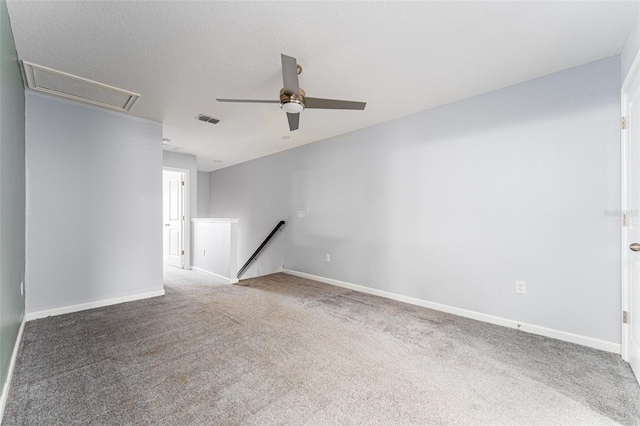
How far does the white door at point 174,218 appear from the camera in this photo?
18.5ft

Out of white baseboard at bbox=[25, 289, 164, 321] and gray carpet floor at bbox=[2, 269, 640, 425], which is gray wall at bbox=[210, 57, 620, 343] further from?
white baseboard at bbox=[25, 289, 164, 321]

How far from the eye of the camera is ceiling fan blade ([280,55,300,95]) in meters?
1.77

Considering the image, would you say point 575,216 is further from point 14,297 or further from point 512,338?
point 14,297

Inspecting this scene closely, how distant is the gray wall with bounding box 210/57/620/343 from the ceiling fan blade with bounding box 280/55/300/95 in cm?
200

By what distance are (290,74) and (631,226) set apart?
8.75 ft

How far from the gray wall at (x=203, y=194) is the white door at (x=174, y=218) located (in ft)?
4.83

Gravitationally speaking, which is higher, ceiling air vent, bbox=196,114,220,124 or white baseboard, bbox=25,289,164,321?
ceiling air vent, bbox=196,114,220,124

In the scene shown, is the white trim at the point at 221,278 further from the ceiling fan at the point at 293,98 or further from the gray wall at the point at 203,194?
the ceiling fan at the point at 293,98

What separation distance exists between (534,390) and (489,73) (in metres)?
Answer: 2.50

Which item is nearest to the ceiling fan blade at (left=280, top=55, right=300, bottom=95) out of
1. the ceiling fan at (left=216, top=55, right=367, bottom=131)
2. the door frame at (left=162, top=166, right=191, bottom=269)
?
the ceiling fan at (left=216, top=55, right=367, bottom=131)

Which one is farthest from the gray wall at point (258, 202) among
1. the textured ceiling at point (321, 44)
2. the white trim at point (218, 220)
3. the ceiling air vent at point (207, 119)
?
the textured ceiling at point (321, 44)

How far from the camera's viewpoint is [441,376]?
189 centimetres

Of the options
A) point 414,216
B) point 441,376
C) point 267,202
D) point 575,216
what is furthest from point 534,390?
point 267,202

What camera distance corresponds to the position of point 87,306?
317 cm
